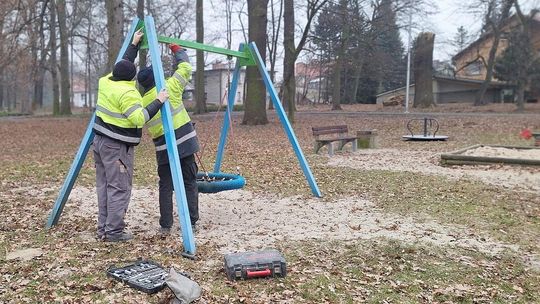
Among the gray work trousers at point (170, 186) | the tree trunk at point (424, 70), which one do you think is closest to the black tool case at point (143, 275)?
the gray work trousers at point (170, 186)

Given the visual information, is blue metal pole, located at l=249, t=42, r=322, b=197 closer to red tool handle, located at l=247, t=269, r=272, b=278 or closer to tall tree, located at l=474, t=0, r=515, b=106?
red tool handle, located at l=247, t=269, r=272, b=278

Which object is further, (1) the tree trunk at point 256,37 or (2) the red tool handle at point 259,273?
(1) the tree trunk at point 256,37

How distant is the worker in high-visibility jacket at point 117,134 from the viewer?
495 cm

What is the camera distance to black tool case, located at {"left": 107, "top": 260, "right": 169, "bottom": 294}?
3848 mm

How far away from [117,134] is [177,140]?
598 millimetres

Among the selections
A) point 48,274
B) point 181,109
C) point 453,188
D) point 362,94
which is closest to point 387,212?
point 453,188

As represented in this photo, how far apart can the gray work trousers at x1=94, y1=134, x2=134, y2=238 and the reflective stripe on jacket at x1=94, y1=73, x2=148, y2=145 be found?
0.09 metres

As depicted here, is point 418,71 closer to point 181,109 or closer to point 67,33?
point 67,33

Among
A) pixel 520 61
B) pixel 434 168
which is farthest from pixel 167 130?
pixel 520 61

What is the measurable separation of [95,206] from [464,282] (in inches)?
181

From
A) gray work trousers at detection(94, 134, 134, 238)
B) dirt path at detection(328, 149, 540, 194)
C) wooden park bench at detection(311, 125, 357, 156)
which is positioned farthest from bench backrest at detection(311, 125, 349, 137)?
gray work trousers at detection(94, 134, 134, 238)

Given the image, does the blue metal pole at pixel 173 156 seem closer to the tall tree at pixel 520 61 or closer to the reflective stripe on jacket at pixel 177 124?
the reflective stripe on jacket at pixel 177 124

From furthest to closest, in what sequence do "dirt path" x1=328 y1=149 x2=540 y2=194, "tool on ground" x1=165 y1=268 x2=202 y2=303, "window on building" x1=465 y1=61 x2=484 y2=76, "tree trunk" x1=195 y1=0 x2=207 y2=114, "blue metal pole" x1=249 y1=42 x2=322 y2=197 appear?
1. "window on building" x1=465 y1=61 x2=484 y2=76
2. "tree trunk" x1=195 y1=0 x2=207 y2=114
3. "dirt path" x1=328 y1=149 x2=540 y2=194
4. "blue metal pole" x1=249 y1=42 x2=322 y2=197
5. "tool on ground" x1=165 y1=268 x2=202 y2=303

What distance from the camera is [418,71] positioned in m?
32.6
